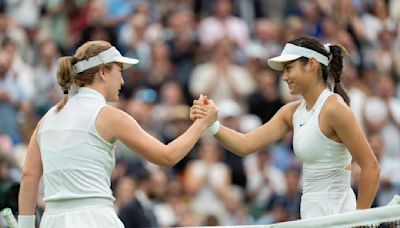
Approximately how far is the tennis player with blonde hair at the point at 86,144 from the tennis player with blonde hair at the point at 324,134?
857 millimetres

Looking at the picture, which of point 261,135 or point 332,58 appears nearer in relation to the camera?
point 332,58

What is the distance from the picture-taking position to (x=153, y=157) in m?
8.27

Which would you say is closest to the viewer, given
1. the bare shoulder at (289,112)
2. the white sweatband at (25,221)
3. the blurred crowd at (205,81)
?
the white sweatband at (25,221)

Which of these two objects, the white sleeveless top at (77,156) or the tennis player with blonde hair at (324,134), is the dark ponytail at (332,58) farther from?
the white sleeveless top at (77,156)

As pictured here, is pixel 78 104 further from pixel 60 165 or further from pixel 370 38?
pixel 370 38

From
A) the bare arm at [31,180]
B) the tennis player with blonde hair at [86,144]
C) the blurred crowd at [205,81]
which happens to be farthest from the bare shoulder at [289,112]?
the blurred crowd at [205,81]

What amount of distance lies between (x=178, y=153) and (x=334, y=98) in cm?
115

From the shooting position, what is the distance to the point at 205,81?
55.9 ft

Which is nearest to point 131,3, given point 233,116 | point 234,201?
point 233,116

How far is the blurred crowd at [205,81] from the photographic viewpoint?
49.9ft

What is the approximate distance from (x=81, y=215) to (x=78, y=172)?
255 millimetres

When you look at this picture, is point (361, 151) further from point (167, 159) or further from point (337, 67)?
point (167, 159)

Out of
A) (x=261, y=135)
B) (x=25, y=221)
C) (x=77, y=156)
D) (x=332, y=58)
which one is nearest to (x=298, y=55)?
(x=332, y=58)

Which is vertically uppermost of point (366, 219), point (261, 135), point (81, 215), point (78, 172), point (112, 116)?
point (112, 116)
